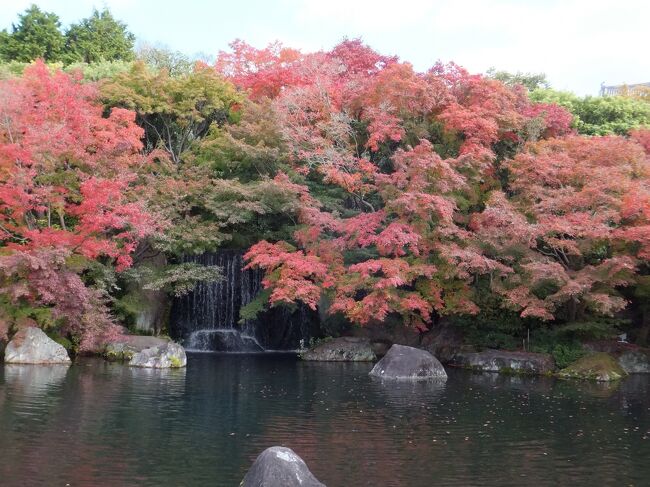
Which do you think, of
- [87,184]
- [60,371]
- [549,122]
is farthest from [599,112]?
[60,371]

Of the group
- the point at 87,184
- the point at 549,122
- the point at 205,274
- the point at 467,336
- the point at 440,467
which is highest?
the point at 549,122

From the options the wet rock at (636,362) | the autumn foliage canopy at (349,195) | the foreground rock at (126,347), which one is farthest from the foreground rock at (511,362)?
the foreground rock at (126,347)

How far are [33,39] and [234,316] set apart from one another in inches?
790

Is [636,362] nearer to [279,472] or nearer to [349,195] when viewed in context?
[349,195]

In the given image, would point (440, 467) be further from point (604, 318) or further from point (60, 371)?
point (604, 318)

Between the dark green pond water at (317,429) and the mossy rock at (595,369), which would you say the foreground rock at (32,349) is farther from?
the mossy rock at (595,369)

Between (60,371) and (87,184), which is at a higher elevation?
(87,184)

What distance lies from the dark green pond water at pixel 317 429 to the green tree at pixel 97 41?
25344 mm

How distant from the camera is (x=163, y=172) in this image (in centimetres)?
2728

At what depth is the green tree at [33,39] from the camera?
37469 millimetres

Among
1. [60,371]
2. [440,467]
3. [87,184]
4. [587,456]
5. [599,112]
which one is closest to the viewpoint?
[440,467]

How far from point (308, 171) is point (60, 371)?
34.1ft

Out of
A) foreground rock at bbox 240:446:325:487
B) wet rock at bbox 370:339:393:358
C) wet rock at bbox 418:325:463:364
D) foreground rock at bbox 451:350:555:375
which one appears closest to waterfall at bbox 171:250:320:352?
wet rock at bbox 370:339:393:358

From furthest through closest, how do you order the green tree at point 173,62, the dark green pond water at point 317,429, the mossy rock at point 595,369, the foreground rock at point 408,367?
the green tree at point 173,62, the mossy rock at point 595,369, the foreground rock at point 408,367, the dark green pond water at point 317,429
